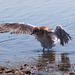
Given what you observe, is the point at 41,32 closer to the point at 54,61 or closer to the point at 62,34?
the point at 62,34

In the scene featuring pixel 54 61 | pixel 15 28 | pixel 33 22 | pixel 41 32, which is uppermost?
pixel 33 22

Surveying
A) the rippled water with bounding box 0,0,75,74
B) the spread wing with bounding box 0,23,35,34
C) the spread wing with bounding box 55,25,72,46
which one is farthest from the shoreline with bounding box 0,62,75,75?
the spread wing with bounding box 0,23,35,34

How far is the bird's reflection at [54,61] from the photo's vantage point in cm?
675

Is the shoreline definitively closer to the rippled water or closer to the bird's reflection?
the bird's reflection

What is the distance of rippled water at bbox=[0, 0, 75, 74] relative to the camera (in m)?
8.24

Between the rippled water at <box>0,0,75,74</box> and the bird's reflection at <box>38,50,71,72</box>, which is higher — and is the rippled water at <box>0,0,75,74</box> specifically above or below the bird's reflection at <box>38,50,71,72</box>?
above

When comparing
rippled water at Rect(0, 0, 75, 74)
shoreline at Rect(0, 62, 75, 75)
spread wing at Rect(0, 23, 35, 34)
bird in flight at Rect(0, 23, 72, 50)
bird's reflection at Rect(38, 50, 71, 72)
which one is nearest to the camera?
shoreline at Rect(0, 62, 75, 75)

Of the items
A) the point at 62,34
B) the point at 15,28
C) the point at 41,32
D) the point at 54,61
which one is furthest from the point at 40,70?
the point at 15,28

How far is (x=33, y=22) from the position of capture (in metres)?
12.2

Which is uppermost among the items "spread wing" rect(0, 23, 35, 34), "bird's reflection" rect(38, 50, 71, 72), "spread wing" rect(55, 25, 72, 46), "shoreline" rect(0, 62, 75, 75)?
"spread wing" rect(0, 23, 35, 34)

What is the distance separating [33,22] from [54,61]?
495 cm

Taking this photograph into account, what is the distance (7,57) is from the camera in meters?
8.20

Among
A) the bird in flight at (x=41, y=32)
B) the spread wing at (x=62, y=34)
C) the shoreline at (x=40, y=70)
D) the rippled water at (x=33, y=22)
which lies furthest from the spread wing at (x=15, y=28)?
the shoreline at (x=40, y=70)

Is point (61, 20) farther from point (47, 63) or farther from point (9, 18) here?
point (47, 63)
